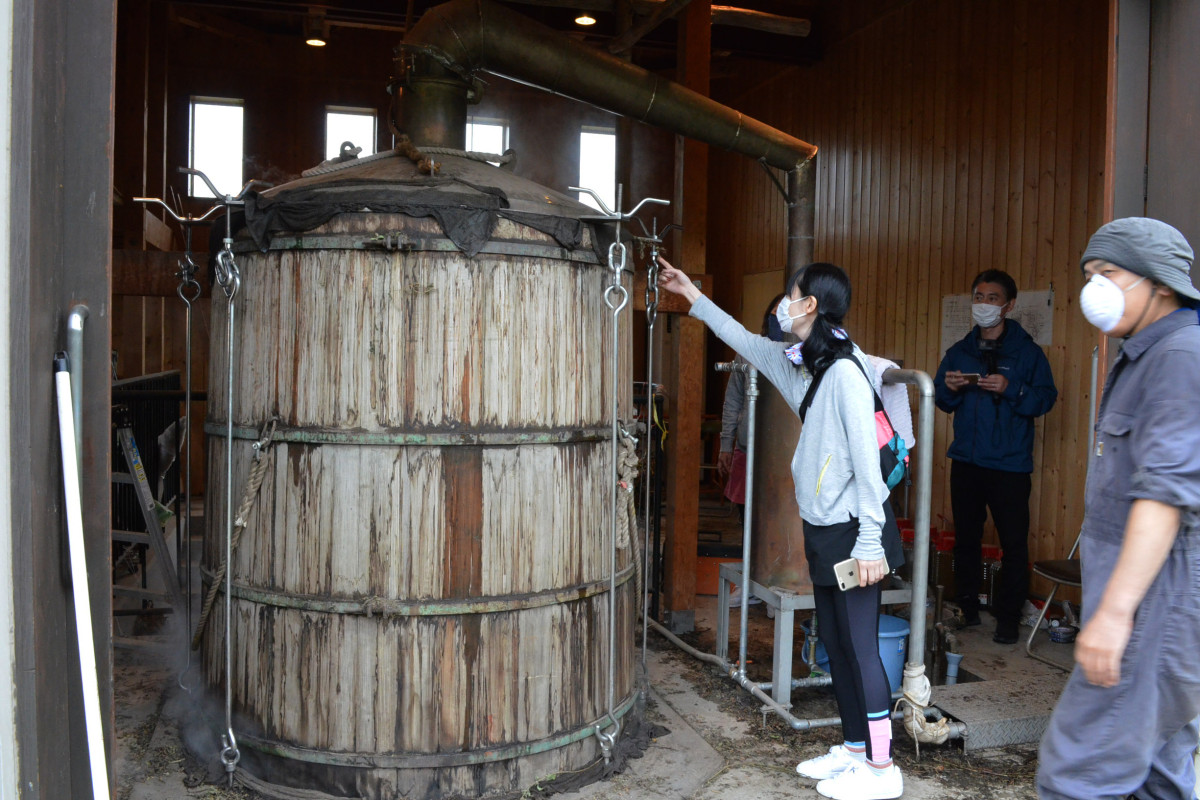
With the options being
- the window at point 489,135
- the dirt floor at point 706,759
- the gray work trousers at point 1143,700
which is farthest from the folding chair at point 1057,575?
the window at point 489,135

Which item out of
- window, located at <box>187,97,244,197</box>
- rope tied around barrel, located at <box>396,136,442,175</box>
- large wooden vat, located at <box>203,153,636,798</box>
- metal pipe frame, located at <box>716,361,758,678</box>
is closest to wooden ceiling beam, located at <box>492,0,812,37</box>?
rope tied around barrel, located at <box>396,136,442,175</box>

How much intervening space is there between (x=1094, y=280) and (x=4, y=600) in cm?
256

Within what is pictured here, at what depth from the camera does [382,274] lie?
11.0 ft

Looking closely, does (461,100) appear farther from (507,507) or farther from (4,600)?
(4,600)

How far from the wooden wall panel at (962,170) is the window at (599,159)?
3220 mm

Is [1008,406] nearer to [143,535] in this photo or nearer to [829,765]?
[829,765]

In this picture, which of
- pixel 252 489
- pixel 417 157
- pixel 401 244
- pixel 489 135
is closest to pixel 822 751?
pixel 252 489

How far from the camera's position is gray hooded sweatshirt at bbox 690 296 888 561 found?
130 inches

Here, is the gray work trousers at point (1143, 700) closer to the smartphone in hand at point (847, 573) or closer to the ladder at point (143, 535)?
the smartphone in hand at point (847, 573)

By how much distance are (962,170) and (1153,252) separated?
5.20 meters

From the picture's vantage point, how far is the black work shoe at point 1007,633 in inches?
217

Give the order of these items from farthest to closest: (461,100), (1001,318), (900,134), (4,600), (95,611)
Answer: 1. (900,134)
2. (1001,318)
3. (461,100)
4. (95,611)
5. (4,600)

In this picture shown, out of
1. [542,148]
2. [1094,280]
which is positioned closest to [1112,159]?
[1094,280]

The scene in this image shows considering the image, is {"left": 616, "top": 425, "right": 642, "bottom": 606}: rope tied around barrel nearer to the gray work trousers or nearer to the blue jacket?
the gray work trousers
